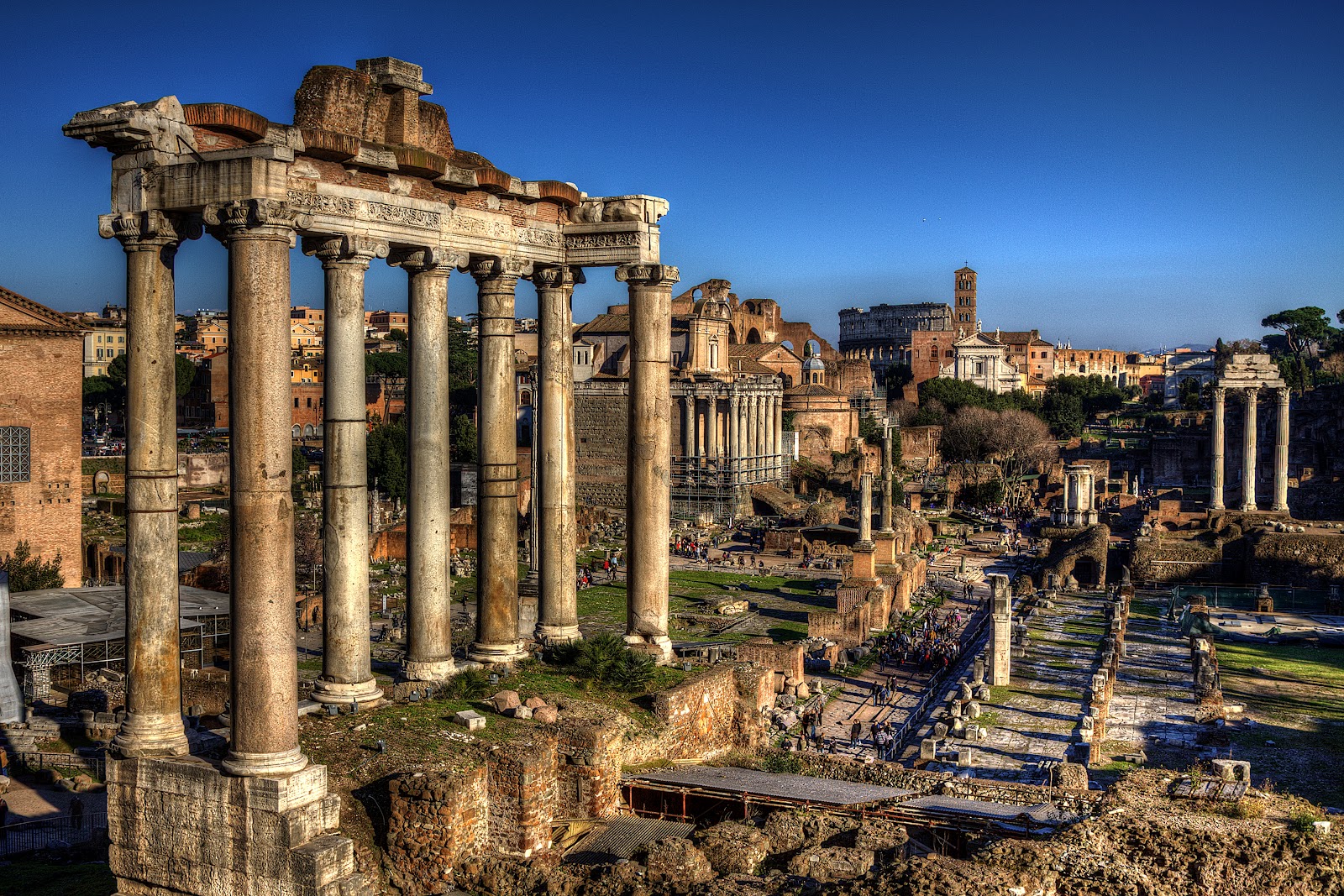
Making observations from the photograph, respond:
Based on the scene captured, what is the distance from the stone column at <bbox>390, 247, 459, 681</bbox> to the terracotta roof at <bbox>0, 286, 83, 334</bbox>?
23178 mm

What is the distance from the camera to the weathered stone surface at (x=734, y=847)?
31.3 feet

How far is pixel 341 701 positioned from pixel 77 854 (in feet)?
11.6

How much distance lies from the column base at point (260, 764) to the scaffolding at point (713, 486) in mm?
47272

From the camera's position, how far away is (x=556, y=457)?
560 inches

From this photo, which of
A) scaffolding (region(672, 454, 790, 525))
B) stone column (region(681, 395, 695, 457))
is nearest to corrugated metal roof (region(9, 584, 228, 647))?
scaffolding (region(672, 454, 790, 525))

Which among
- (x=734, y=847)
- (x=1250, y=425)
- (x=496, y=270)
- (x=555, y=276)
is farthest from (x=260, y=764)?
(x=1250, y=425)

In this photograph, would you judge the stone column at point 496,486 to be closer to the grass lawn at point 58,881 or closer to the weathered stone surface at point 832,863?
the grass lawn at point 58,881

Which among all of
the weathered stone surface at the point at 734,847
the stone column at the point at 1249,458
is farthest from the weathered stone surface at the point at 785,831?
the stone column at the point at 1249,458

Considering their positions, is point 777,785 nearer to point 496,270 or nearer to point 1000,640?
point 496,270

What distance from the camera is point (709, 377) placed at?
62938mm

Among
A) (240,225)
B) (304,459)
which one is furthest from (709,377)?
(240,225)

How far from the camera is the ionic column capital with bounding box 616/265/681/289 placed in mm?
13641

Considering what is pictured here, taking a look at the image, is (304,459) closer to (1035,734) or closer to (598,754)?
(1035,734)

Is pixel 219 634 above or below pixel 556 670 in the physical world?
below
